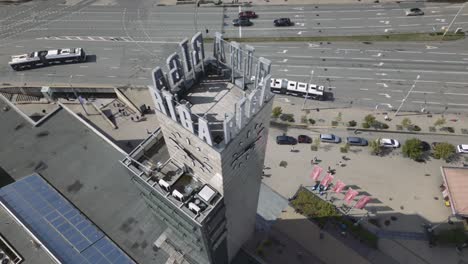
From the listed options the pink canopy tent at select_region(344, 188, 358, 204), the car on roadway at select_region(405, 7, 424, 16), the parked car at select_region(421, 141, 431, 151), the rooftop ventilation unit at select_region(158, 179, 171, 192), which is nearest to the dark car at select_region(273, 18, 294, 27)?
the car on roadway at select_region(405, 7, 424, 16)

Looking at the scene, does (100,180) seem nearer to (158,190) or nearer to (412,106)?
(158,190)

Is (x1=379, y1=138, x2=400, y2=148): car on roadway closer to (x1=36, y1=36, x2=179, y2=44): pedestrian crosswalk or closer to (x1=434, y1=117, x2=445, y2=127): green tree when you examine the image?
(x1=434, y1=117, x2=445, y2=127): green tree

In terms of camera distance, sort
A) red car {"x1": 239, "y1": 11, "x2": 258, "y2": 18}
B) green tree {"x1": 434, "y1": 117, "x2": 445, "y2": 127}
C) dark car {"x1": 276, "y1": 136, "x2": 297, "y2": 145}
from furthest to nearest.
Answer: red car {"x1": 239, "y1": 11, "x2": 258, "y2": 18}, green tree {"x1": 434, "y1": 117, "x2": 445, "y2": 127}, dark car {"x1": 276, "y1": 136, "x2": 297, "y2": 145}

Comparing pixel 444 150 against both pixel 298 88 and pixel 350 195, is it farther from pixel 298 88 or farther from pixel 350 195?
pixel 298 88

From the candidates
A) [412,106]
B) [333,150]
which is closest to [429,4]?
[412,106]

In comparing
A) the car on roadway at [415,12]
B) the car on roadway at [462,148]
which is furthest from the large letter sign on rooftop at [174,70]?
the car on roadway at [415,12]
